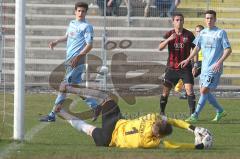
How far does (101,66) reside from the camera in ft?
73.3

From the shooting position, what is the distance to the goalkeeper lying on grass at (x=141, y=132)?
991cm

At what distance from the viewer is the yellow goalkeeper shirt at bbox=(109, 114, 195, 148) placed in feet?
32.7

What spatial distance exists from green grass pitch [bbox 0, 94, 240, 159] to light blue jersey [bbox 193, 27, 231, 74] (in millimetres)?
1087


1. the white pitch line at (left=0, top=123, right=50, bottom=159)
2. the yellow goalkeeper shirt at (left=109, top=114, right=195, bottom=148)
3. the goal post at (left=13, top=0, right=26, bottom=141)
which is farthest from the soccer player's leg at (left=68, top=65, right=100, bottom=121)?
the yellow goalkeeper shirt at (left=109, top=114, right=195, bottom=148)

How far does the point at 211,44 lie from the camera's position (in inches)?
563

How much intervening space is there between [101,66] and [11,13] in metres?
4.67

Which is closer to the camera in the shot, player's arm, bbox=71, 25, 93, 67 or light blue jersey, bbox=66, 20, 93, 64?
player's arm, bbox=71, 25, 93, 67

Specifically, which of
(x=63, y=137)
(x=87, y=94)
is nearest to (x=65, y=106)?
(x=87, y=94)

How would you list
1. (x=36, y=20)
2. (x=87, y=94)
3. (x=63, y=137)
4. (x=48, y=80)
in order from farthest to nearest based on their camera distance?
(x=36, y=20)
(x=48, y=80)
(x=87, y=94)
(x=63, y=137)

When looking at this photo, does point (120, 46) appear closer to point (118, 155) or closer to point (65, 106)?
point (65, 106)

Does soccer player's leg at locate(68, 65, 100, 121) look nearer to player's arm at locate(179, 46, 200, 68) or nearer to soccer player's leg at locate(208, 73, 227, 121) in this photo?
player's arm at locate(179, 46, 200, 68)

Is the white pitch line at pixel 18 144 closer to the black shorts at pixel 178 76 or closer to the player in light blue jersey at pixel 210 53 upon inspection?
the black shorts at pixel 178 76

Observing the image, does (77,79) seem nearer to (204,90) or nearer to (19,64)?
(204,90)

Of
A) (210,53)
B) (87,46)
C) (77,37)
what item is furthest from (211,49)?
(77,37)
